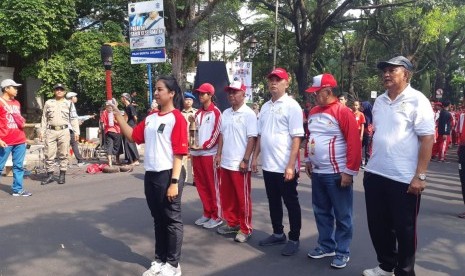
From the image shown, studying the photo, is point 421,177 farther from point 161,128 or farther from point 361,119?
point 361,119

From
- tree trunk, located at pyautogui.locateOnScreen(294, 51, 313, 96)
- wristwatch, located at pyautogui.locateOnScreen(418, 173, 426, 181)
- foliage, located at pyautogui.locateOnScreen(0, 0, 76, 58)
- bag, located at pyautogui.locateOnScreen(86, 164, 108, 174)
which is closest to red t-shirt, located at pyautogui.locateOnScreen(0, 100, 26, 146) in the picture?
bag, located at pyautogui.locateOnScreen(86, 164, 108, 174)

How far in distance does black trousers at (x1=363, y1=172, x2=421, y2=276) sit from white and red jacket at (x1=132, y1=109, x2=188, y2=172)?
1.63 m

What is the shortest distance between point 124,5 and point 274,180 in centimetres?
1735

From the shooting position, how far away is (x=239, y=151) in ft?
16.5

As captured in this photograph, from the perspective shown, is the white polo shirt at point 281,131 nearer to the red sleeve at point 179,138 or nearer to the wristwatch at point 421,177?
the red sleeve at point 179,138

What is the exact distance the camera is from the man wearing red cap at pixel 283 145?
448 cm

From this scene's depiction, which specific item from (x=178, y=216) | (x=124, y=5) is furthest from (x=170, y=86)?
(x=124, y=5)

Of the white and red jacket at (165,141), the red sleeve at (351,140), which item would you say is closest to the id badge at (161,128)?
the white and red jacket at (165,141)

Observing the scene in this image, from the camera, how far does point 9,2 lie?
15359 millimetres

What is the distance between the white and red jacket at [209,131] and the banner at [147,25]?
229 inches

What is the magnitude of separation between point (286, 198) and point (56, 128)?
5200 mm

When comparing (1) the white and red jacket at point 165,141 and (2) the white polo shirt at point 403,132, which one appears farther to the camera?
(1) the white and red jacket at point 165,141

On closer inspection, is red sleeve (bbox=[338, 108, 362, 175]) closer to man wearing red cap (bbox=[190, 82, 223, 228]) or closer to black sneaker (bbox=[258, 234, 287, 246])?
black sneaker (bbox=[258, 234, 287, 246])

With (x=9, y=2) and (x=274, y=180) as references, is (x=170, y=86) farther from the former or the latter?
Result: (x=9, y=2)
